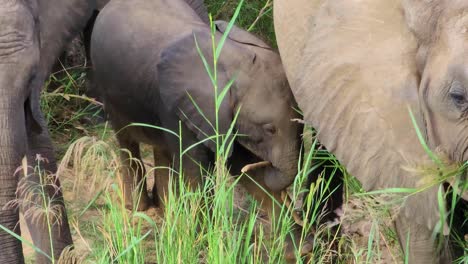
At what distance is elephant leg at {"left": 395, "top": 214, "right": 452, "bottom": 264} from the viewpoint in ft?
10.8

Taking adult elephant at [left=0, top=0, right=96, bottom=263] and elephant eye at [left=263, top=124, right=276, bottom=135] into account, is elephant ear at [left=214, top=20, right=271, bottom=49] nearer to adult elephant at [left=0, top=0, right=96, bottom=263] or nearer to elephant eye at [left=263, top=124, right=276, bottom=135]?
elephant eye at [left=263, top=124, right=276, bottom=135]

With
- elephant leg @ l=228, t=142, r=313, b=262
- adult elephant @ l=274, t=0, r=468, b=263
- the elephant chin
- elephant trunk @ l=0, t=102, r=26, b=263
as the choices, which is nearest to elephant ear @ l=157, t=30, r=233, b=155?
elephant leg @ l=228, t=142, r=313, b=262

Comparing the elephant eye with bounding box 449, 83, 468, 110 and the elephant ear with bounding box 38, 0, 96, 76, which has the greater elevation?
the elephant eye with bounding box 449, 83, 468, 110

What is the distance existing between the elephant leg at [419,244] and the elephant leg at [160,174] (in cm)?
136

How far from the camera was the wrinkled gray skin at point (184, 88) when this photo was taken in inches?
157

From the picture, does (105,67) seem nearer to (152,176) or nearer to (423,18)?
(152,176)

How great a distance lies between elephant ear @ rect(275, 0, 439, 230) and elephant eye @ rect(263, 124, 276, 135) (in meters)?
0.44

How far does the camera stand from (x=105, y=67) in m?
4.63

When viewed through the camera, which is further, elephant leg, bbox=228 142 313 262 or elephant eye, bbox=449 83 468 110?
elephant leg, bbox=228 142 313 262

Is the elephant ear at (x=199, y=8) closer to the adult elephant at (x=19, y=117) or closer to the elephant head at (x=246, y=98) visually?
the elephant head at (x=246, y=98)

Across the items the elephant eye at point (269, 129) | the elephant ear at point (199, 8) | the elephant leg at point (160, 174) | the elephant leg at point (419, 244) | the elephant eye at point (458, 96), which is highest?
the elephant eye at point (458, 96)

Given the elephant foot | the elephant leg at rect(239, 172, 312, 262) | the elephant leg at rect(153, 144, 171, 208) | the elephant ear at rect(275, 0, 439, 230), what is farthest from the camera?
the elephant leg at rect(153, 144, 171, 208)

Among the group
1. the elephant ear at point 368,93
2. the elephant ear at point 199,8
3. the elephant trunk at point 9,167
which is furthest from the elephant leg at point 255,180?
the elephant ear at point 199,8

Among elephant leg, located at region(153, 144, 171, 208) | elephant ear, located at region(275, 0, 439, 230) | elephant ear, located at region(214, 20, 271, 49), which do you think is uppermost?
elephant ear, located at region(275, 0, 439, 230)
